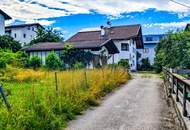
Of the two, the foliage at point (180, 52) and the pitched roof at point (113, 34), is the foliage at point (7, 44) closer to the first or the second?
the pitched roof at point (113, 34)

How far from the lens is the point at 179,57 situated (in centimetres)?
2473

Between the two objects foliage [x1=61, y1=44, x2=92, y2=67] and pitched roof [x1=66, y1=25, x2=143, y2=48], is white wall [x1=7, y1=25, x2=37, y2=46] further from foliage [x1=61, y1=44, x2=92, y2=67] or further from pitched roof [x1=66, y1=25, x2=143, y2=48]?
foliage [x1=61, y1=44, x2=92, y2=67]

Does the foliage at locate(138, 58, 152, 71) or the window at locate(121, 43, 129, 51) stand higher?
the window at locate(121, 43, 129, 51)

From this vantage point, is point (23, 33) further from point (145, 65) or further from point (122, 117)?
point (122, 117)

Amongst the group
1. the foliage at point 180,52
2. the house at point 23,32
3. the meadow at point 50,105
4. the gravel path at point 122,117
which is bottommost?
the gravel path at point 122,117

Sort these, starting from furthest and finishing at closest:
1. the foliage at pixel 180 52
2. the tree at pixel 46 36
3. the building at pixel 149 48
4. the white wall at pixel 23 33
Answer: the building at pixel 149 48, the white wall at pixel 23 33, the tree at pixel 46 36, the foliage at pixel 180 52

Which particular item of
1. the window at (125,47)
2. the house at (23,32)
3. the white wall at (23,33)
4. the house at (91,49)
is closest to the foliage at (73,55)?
the house at (91,49)

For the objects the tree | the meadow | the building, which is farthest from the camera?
the building

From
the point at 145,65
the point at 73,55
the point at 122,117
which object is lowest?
the point at 122,117

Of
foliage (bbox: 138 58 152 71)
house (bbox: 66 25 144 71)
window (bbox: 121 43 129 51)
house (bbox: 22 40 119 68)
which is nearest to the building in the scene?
foliage (bbox: 138 58 152 71)

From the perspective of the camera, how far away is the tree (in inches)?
2442

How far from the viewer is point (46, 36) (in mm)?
63438

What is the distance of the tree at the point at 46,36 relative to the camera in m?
62.0

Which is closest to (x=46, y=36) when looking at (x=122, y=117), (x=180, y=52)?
(x=180, y=52)
